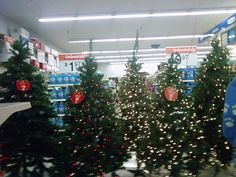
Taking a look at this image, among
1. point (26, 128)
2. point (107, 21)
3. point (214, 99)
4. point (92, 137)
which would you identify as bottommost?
point (92, 137)

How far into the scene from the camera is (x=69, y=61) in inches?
328

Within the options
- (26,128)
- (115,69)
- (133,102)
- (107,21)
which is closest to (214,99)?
(133,102)

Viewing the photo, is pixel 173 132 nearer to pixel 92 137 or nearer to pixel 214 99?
pixel 214 99

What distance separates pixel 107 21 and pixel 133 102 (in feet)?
18.9

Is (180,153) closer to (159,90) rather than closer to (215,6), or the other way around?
(159,90)

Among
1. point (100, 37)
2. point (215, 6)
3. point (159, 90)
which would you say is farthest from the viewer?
point (100, 37)

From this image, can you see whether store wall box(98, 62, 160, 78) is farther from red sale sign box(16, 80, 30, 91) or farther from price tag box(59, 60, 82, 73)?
red sale sign box(16, 80, 30, 91)

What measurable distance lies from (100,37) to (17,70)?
1019 cm

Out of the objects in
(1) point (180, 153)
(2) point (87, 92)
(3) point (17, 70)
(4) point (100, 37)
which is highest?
(4) point (100, 37)

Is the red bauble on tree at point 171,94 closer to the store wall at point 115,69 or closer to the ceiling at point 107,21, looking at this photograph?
the ceiling at point 107,21

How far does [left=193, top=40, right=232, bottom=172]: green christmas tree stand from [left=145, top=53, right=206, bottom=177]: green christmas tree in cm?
38

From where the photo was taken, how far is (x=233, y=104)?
58.7 inches

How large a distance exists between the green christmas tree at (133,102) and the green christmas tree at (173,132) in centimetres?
89

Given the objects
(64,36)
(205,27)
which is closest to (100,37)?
(64,36)
